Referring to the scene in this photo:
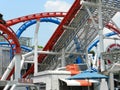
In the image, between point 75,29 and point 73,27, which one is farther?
point 75,29

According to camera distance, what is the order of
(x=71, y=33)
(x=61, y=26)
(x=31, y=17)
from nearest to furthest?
(x=61, y=26) → (x=71, y=33) → (x=31, y=17)

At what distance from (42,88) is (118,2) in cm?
954

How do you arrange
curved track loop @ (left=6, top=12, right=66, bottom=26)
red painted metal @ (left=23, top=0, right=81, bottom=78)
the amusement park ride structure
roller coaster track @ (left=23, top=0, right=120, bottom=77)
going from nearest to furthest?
1. the amusement park ride structure
2. red painted metal @ (left=23, top=0, right=81, bottom=78)
3. roller coaster track @ (left=23, top=0, right=120, bottom=77)
4. curved track loop @ (left=6, top=12, right=66, bottom=26)

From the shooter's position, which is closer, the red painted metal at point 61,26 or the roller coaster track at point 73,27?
the red painted metal at point 61,26

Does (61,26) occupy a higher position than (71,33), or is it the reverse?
(61,26)

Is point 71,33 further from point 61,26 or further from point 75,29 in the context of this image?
point 61,26

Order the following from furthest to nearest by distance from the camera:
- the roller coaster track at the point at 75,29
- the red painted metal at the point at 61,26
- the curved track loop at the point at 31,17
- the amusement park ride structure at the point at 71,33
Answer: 1. the curved track loop at the point at 31,17
2. the roller coaster track at the point at 75,29
3. the red painted metal at the point at 61,26
4. the amusement park ride structure at the point at 71,33

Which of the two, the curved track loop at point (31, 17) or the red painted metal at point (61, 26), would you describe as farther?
the curved track loop at point (31, 17)

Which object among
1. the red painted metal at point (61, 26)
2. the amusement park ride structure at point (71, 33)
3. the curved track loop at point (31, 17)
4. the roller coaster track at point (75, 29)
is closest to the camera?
the amusement park ride structure at point (71, 33)

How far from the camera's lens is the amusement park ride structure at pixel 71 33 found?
2486 centimetres

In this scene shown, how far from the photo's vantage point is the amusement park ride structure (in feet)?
81.6

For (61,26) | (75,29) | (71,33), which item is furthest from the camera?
(71,33)

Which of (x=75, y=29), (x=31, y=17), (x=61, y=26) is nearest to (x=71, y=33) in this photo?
(x=75, y=29)

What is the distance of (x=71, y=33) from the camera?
1141 inches
